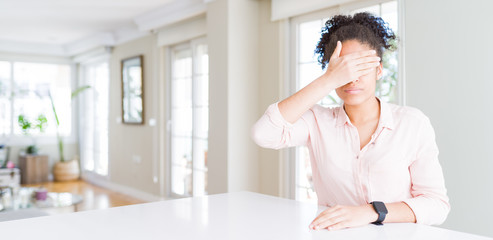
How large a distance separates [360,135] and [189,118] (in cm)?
383

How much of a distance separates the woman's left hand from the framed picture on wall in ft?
16.5

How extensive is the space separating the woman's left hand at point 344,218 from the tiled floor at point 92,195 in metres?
4.73

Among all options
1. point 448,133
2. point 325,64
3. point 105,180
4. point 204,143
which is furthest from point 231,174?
point 105,180

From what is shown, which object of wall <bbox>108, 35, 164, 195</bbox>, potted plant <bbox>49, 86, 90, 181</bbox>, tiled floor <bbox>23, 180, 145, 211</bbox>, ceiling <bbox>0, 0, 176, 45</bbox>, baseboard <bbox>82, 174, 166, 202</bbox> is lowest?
tiled floor <bbox>23, 180, 145, 211</bbox>

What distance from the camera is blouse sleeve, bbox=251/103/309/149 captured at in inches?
52.9

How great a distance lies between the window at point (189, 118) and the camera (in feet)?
15.8

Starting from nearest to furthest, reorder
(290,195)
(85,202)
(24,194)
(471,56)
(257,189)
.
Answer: (471,56) → (290,195) → (257,189) → (24,194) → (85,202)

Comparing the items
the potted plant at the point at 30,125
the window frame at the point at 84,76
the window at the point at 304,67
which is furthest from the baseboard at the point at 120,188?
the window at the point at 304,67

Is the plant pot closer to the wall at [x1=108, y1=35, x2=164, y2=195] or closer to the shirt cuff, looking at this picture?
the wall at [x1=108, y1=35, x2=164, y2=195]

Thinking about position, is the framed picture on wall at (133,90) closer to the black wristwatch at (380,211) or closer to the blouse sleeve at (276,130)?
the blouse sleeve at (276,130)

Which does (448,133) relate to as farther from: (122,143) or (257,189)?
(122,143)

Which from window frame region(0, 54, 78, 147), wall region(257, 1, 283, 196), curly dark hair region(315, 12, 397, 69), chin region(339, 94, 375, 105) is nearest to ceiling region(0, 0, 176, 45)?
window frame region(0, 54, 78, 147)

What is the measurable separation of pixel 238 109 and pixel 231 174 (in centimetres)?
61

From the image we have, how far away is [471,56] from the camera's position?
8.28ft
